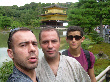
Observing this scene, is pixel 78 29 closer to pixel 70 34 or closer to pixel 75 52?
pixel 70 34

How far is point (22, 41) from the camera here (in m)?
0.90

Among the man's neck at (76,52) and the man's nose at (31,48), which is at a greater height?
the man's nose at (31,48)

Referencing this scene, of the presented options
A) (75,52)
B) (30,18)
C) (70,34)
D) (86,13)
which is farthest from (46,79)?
(30,18)

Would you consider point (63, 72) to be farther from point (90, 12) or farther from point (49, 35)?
point (90, 12)

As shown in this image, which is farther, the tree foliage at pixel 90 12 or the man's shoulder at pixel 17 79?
the tree foliage at pixel 90 12

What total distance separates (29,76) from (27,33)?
321 mm

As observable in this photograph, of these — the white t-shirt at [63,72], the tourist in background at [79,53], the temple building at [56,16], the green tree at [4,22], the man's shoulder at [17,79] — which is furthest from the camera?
the temple building at [56,16]

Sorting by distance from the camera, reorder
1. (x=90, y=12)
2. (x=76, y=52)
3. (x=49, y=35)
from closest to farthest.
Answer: (x=49, y=35)
(x=76, y=52)
(x=90, y=12)

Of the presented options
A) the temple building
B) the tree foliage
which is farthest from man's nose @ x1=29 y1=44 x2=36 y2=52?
the temple building

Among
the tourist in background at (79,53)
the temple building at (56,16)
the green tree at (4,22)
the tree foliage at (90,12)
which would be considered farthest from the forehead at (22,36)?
the green tree at (4,22)

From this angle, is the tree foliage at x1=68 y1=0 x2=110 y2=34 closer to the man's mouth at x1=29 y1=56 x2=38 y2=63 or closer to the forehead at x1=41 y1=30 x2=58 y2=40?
the forehead at x1=41 y1=30 x2=58 y2=40

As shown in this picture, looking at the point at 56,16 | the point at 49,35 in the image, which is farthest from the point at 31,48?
the point at 56,16

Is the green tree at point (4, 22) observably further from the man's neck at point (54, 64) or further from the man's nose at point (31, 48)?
the man's nose at point (31, 48)

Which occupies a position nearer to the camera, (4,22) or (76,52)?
(76,52)
